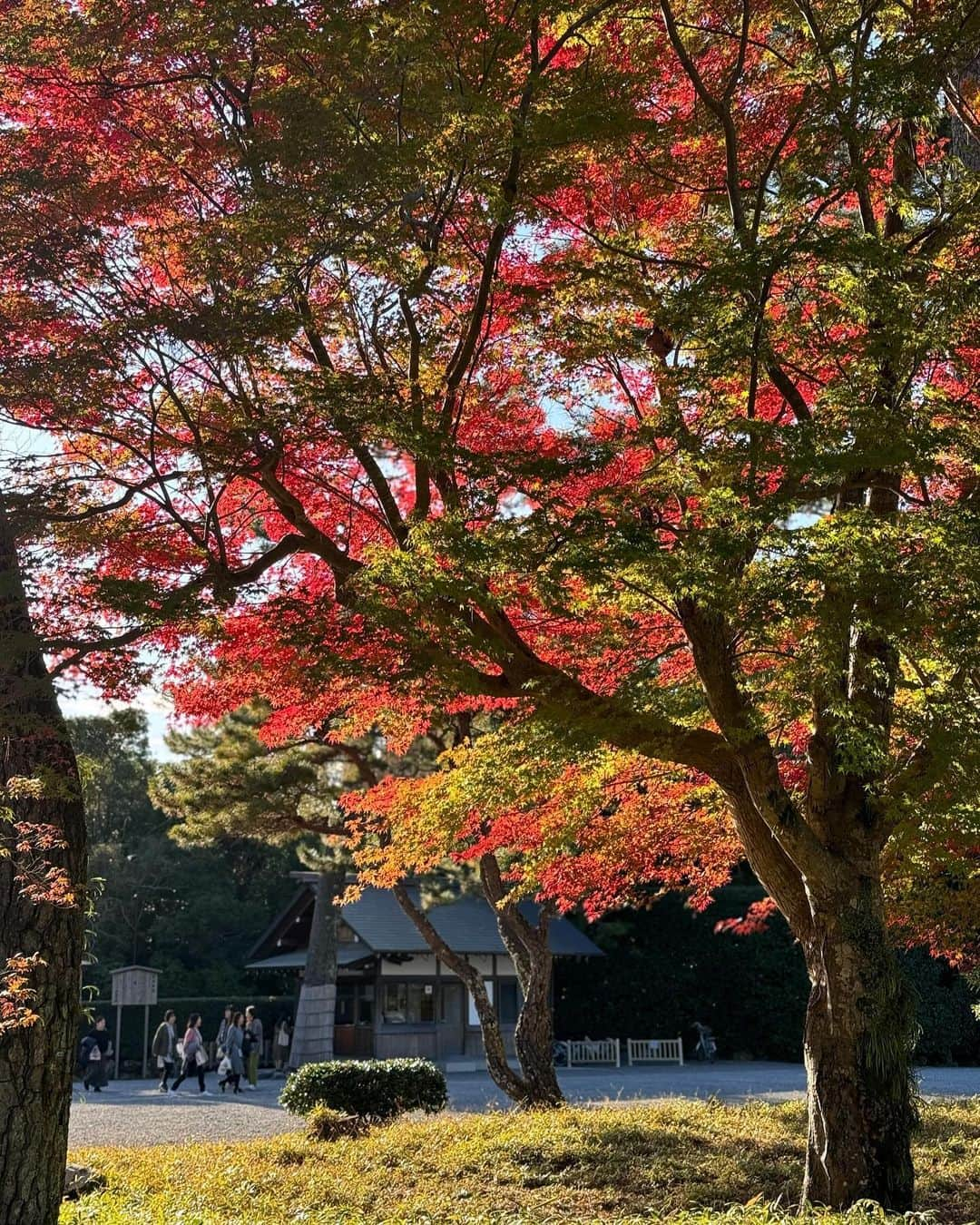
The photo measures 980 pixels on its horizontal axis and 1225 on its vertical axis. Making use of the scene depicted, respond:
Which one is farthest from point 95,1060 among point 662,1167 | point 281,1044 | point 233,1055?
point 662,1167

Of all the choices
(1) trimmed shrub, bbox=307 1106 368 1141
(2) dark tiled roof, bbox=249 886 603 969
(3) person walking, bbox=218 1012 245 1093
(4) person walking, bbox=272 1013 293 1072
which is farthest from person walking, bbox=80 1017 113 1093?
(1) trimmed shrub, bbox=307 1106 368 1141

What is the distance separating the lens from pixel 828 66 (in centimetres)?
691

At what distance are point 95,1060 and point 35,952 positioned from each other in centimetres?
1816

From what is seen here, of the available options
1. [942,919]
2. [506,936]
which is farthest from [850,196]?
[506,936]

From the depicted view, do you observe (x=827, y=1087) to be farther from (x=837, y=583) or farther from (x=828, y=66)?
(x=828, y=66)

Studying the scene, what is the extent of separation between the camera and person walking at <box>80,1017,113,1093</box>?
2220 centimetres

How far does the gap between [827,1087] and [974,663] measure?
3129mm

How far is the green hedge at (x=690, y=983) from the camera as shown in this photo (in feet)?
90.7

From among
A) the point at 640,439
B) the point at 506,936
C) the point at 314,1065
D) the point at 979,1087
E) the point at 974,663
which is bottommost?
the point at 979,1087

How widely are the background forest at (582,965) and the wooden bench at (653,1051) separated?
157 centimetres

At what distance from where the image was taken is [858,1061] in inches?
297

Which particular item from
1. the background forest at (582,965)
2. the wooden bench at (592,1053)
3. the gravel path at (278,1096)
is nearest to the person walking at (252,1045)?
the gravel path at (278,1096)

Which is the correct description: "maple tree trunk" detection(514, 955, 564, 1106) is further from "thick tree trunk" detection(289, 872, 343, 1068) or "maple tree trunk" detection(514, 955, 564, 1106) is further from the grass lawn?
"thick tree trunk" detection(289, 872, 343, 1068)

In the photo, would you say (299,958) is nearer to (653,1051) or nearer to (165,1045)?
(165,1045)
